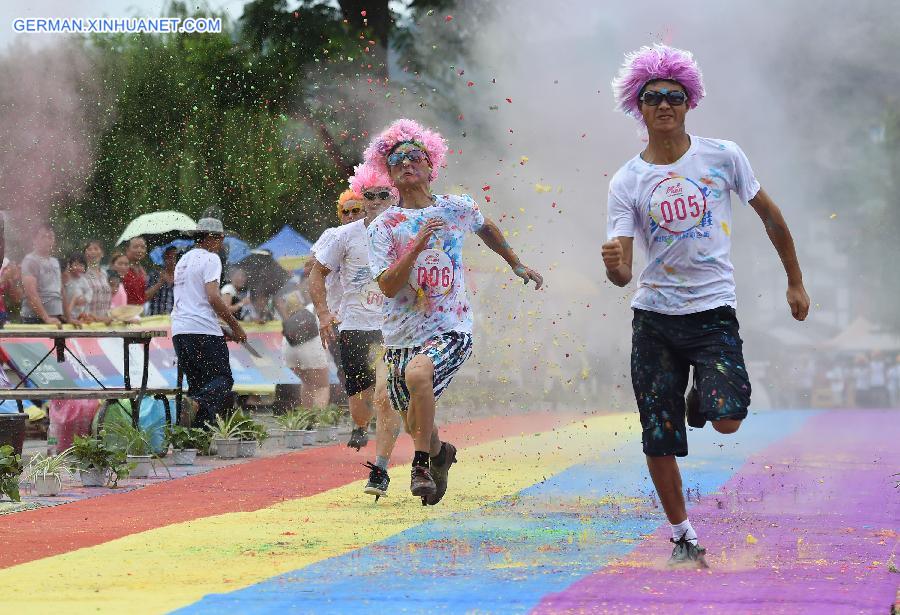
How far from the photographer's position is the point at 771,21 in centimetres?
1422

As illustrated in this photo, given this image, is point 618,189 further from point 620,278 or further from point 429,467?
point 429,467

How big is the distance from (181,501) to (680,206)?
12.4 ft

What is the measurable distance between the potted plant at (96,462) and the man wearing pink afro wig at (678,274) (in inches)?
170

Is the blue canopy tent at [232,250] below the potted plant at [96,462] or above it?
above

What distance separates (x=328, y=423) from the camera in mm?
14141

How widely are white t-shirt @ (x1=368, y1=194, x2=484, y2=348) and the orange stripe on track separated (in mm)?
1268

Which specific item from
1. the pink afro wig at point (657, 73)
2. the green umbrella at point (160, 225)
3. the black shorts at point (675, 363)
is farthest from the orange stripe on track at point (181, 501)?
the green umbrella at point (160, 225)

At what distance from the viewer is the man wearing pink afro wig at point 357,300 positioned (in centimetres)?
1005

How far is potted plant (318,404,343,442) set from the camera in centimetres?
1393

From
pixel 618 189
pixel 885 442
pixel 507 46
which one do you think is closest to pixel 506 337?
pixel 507 46

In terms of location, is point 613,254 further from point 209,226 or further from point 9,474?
point 209,226

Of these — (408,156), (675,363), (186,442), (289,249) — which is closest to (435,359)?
(408,156)

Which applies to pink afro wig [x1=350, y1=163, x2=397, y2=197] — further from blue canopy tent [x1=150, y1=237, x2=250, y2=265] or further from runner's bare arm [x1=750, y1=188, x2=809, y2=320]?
blue canopy tent [x1=150, y1=237, x2=250, y2=265]

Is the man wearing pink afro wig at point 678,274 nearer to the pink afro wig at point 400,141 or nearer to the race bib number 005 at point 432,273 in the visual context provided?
the race bib number 005 at point 432,273
